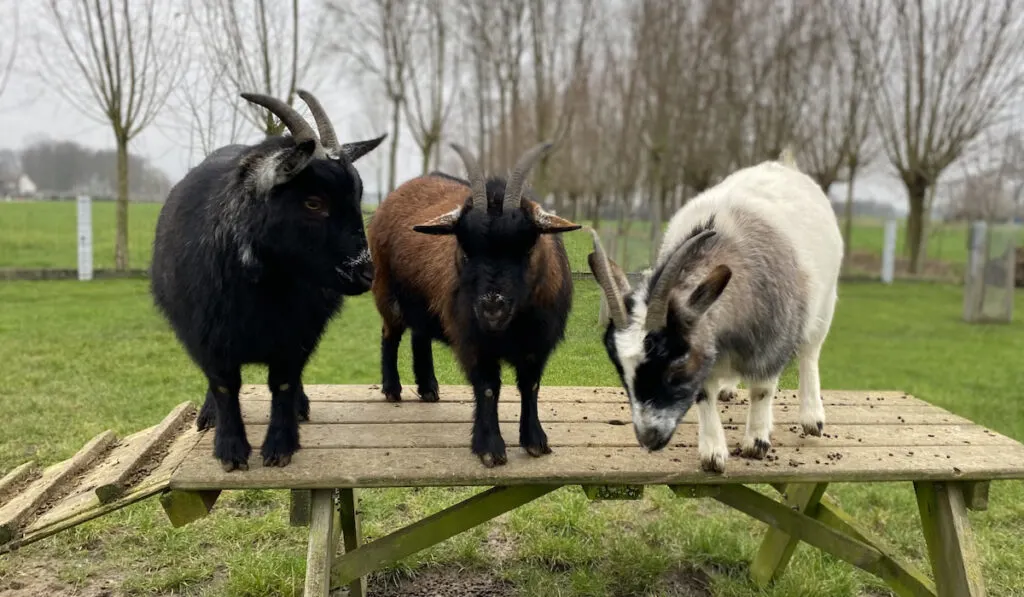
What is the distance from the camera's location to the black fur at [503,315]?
8.79ft

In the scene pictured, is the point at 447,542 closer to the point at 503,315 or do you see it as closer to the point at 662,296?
the point at 503,315

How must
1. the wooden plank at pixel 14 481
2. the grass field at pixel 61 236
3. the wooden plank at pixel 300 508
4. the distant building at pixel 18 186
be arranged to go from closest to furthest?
the wooden plank at pixel 300 508
the wooden plank at pixel 14 481
the grass field at pixel 61 236
the distant building at pixel 18 186

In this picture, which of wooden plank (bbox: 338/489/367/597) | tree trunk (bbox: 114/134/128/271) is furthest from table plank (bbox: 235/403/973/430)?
tree trunk (bbox: 114/134/128/271)

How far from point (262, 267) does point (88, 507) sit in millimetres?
1265

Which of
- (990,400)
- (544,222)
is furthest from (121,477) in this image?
(990,400)

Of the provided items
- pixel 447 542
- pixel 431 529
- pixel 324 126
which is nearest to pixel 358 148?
pixel 324 126

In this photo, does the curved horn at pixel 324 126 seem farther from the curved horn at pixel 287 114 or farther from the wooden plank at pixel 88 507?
the wooden plank at pixel 88 507

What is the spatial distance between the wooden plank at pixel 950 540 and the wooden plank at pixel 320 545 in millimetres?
2751

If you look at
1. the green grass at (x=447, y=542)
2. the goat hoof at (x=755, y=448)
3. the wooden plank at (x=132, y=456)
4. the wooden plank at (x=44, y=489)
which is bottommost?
the green grass at (x=447, y=542)

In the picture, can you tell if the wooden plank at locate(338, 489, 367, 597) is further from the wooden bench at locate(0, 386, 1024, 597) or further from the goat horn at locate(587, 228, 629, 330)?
the goat horn at locate(587, 228, 629, 330)

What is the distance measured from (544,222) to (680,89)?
14672 millimetres

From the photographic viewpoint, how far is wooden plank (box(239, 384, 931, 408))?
4.02m

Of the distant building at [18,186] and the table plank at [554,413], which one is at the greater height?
the distant building at [18,186]

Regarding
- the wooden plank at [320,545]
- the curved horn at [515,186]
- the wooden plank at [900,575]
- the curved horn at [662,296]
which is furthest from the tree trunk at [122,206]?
the wooden plank at [900,575]
